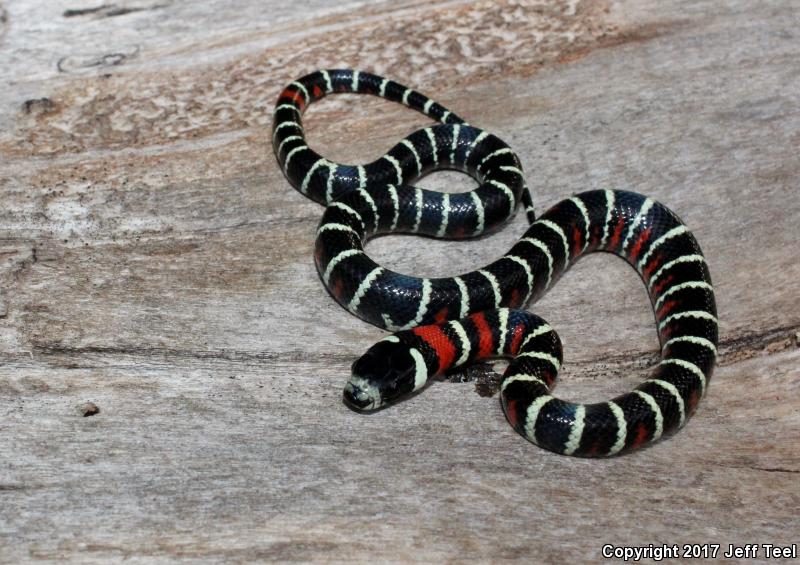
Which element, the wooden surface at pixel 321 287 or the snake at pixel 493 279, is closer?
the wooden surface at pixel 321 287

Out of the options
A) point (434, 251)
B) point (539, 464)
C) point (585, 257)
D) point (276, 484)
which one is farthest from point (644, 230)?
point (276, 484)

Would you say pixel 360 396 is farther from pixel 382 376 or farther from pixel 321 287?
pixel 321 287

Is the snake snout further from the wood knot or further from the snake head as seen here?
the wood knot

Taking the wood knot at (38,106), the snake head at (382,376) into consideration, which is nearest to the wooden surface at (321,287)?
the wood knot at (38,106)

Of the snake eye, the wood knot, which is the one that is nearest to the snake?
the snake eye

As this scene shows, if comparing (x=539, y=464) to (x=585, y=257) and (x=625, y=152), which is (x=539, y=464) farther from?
(x=625, y=152)

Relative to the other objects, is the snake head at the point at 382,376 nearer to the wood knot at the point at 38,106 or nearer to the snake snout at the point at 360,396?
the snake snout at the point at 360,396
